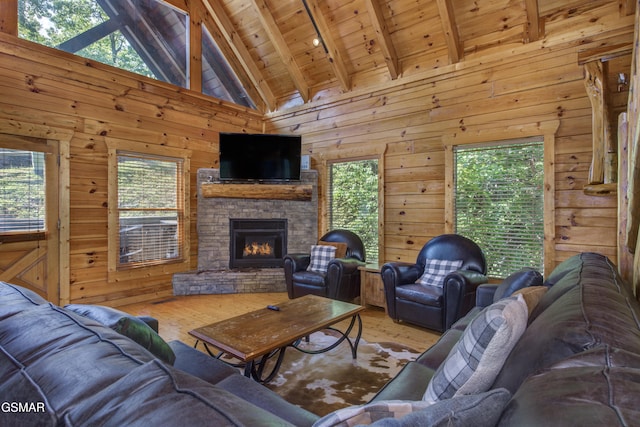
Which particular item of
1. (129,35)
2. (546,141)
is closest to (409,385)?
(546,141)

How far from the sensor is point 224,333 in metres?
2.13

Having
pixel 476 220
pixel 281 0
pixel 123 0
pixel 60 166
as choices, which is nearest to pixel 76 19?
pixel 123 0

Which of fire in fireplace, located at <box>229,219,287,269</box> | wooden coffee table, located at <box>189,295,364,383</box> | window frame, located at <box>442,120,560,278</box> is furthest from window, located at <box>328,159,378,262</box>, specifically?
wooden coffee table, located at <box>189,295,364,383</box>

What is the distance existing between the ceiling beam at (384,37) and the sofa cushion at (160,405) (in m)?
4.46

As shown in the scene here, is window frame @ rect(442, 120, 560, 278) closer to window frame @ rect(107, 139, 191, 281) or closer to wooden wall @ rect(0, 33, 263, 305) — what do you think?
window frame @ rect(107, 139, 191, 281)

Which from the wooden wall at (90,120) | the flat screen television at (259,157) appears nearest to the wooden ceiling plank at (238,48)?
the wooden wall at (90,120)

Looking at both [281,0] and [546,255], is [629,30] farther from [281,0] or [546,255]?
[281,0]

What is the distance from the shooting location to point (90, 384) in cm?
71

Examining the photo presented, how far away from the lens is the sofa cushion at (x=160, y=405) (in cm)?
58

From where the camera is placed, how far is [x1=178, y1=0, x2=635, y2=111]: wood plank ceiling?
3.70 m

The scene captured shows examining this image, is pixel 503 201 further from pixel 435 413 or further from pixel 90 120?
pixel 90 120

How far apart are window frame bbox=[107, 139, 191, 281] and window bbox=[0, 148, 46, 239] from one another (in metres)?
0.71

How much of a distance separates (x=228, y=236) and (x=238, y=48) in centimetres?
316

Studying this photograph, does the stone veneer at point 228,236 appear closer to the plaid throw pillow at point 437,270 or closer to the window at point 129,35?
the window at point 129,35
